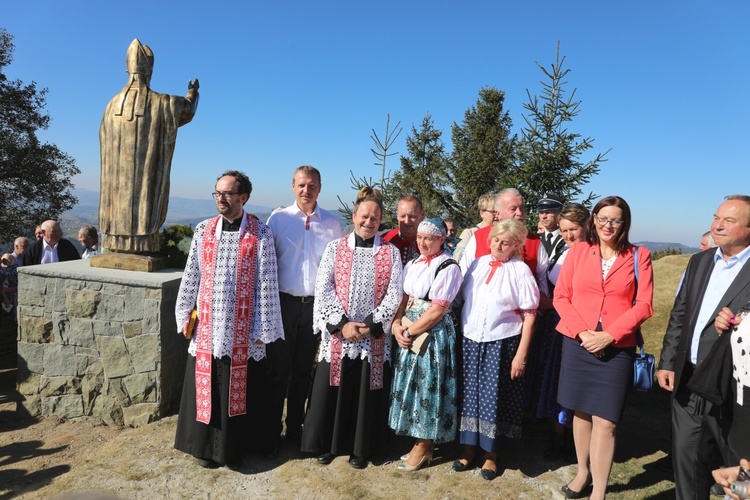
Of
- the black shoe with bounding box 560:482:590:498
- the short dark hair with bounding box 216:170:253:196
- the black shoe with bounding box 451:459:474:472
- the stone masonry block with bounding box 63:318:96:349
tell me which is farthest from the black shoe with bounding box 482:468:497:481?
the stone masonry block with bounding box 63:318:96:349

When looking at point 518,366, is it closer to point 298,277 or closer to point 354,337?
point 354,337

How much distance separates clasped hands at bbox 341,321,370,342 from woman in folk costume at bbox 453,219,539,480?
73 cm

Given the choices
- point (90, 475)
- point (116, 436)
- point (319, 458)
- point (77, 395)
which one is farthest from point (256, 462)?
point (77, 395)

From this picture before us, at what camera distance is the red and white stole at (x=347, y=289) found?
11.8 feet

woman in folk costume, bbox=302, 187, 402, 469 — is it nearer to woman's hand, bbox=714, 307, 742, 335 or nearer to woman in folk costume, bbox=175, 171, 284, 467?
woman in folk costume, bbox=175, 171, 284, 467

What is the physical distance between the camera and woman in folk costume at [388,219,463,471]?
136 inches

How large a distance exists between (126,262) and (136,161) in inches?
38.2

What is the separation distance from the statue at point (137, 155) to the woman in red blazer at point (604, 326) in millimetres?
3757

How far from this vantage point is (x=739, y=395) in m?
2.00

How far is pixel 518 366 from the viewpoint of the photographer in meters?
3.45

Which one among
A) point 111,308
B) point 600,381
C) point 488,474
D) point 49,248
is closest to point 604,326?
point 600,381

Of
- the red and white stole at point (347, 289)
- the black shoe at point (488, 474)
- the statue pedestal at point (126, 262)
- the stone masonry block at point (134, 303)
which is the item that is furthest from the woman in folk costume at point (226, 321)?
the black shoe at point (488, 474)

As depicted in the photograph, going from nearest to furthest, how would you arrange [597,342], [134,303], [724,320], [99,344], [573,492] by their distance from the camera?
[724,320] → [597,342] → [573,492] → [134,303] → [99,344]

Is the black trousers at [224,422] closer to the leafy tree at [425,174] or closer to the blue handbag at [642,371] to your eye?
the blue handbag at [642,371]
